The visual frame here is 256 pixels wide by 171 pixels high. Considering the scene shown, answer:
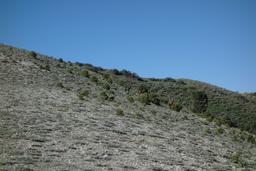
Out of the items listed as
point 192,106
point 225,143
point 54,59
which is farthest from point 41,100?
point 192,106

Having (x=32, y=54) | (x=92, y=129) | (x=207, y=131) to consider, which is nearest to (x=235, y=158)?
(x=92, y=129)

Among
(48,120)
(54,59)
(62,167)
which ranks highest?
(54,59)

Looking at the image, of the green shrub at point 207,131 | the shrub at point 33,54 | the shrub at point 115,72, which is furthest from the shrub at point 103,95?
the shrub at point 115,72

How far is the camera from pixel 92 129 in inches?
912

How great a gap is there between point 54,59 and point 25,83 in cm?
1828

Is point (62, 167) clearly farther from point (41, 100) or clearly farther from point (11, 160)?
point (41, 100)

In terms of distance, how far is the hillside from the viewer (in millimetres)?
17172

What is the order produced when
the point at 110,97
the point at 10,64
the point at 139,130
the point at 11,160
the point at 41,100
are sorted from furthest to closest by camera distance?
the point at 10,64 < the point at 110,97 < the point at 41,100 < the point at 139,130 < the point at 11,160

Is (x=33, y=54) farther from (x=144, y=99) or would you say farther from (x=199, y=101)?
(x=199, y=101)

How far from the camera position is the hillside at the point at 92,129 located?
1717cm

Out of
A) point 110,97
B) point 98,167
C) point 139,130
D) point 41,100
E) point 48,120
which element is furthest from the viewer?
point 110,97

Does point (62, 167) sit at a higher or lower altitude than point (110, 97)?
lower

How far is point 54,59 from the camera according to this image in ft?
172

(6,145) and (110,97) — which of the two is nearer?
(6,145)
